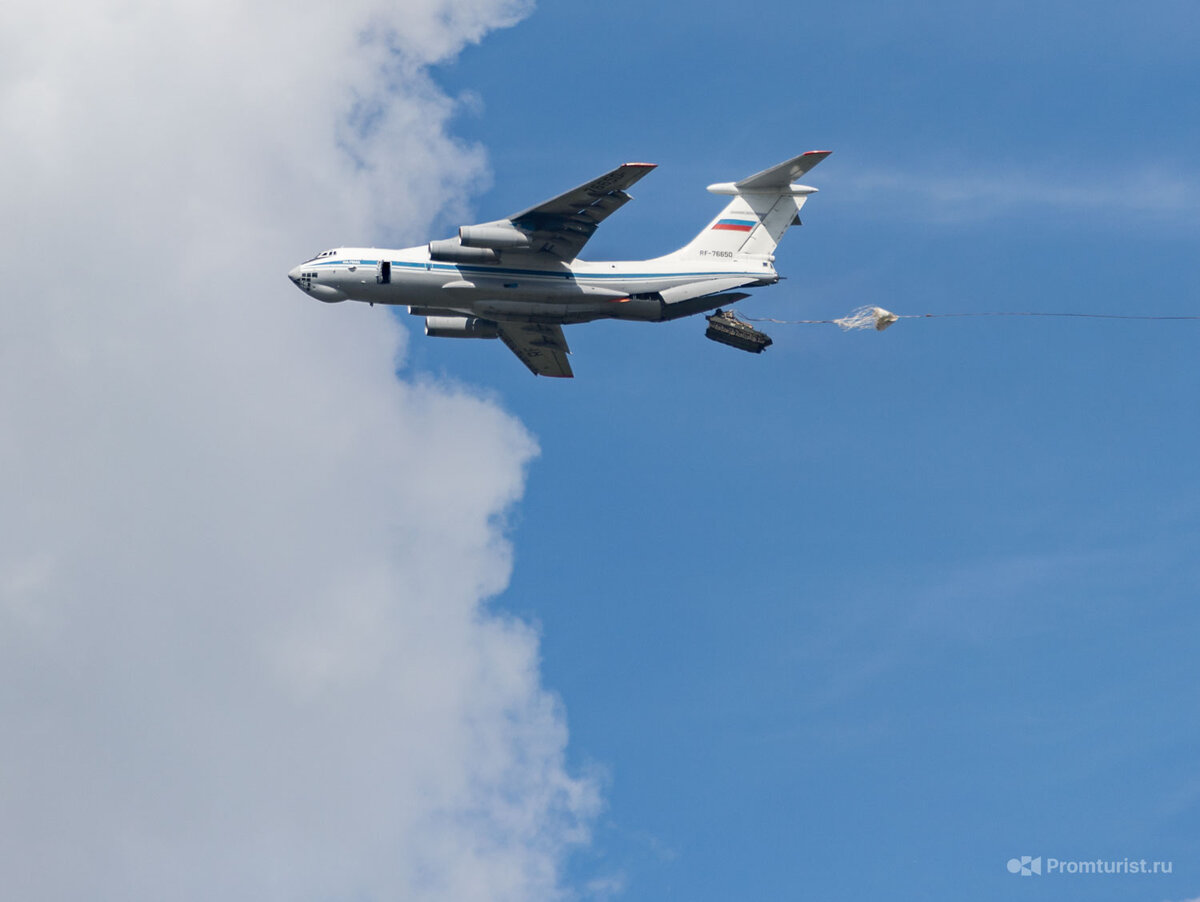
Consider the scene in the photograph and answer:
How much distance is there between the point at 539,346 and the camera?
3416 cm

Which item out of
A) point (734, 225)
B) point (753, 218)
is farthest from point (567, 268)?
point (753, 218)

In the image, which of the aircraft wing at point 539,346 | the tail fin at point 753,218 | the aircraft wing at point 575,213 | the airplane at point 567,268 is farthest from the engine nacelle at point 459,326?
the tail fin at point 753,218

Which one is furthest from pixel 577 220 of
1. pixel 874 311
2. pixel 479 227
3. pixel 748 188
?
pixel 874 311

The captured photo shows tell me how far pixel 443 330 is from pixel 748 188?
24.6 ft

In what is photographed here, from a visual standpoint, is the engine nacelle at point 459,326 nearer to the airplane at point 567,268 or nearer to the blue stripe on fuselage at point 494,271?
the airplane at point 567,268

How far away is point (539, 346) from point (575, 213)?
4.42 meters

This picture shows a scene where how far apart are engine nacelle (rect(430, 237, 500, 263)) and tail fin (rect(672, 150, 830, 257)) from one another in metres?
4.32

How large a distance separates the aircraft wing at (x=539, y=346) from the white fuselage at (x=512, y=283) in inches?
51.1

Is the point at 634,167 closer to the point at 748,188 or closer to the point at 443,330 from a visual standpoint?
the point at 748,188

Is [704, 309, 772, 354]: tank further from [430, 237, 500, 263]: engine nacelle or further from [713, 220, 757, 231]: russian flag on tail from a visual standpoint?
[430, 237, 500, 263]: engine nacelle

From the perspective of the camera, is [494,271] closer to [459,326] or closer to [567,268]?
[567,268]

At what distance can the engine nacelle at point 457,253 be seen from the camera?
3100 cm

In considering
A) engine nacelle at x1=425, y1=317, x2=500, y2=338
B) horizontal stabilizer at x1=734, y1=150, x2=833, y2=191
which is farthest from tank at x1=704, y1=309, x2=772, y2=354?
engine nacelle at x1=425, y1=317, x2=500, y2=338

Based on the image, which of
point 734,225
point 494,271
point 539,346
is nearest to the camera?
point 494,271
